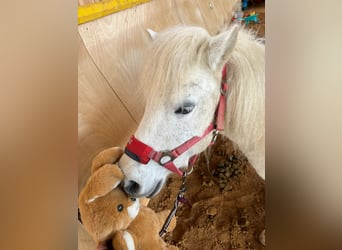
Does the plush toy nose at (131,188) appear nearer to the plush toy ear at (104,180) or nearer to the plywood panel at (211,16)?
the plush toy ear at (104,180)

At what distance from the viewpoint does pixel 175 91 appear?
607mm

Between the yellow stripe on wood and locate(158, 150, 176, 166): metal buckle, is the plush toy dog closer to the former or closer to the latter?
locate(158, 150, 176, 166): metal buckle

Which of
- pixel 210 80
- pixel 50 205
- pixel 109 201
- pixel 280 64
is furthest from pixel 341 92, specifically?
pixel 50 205

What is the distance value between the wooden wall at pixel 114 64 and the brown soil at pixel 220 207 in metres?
0.15

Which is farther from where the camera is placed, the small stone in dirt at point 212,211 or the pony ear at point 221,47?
the small stone in dirt at point 212,211

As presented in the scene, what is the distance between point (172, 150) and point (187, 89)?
4.2 inches

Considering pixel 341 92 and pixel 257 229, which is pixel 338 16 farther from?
pixel 257 229

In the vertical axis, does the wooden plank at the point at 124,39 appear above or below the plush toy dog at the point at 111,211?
above

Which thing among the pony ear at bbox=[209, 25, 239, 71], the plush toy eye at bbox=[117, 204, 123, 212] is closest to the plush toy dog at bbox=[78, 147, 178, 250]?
the plush toy eye at bbox=[117, 204, 123, 212]

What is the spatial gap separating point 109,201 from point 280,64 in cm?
39

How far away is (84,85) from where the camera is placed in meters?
0.68

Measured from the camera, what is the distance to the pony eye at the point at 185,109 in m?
0.61

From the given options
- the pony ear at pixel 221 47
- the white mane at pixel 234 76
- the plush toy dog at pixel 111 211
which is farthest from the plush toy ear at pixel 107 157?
the pony ear at pixel 221 47

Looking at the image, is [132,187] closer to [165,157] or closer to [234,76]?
[165,157]
